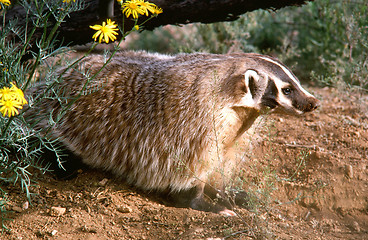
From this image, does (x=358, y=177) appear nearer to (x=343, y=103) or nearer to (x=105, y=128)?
(x=343, y=103)

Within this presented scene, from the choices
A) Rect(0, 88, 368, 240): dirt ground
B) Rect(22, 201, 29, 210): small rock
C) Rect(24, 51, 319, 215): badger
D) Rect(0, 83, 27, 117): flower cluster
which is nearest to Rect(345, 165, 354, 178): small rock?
Rect(0, 88, 368, 240): dirt ground

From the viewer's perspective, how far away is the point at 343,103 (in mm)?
3342

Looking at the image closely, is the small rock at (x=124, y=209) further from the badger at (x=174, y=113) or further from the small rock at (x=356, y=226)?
the small rock at (x=356, y=226)

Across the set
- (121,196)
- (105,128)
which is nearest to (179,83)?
(105,128)

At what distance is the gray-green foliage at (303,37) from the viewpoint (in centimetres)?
368

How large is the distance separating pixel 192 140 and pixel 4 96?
111cm

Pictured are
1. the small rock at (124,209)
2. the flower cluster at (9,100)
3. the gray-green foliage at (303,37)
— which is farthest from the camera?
the gray-green foliage at (303,37)

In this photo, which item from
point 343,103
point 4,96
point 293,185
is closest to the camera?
point 4,96

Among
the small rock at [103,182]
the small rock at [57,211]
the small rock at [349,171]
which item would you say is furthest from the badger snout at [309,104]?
the small rock at [57,211]

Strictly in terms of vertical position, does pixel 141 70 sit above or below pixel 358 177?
above

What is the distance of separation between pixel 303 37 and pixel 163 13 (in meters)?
2.23

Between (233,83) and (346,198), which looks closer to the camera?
(233,83)

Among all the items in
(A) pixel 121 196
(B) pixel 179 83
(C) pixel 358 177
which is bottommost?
(A) pixel 121 196

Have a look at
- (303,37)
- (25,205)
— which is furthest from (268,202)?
(303,37)
